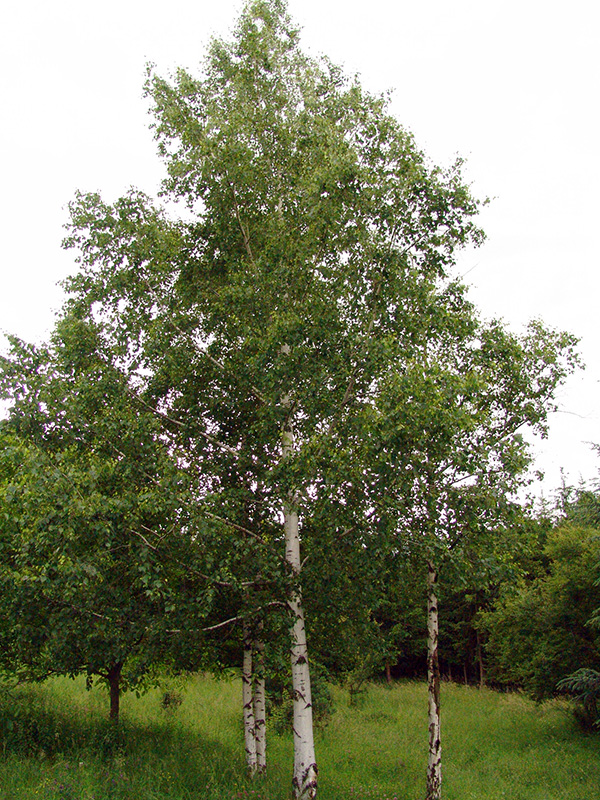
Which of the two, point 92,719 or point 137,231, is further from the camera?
point 92,719

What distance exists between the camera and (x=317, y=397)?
10180 mm

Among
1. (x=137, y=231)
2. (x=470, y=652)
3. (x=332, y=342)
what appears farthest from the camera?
(x=470, y=652)

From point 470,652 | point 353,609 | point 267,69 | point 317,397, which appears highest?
point 267,69

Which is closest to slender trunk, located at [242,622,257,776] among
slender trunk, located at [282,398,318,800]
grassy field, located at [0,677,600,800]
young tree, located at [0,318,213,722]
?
grassy field, located at [0,677,600,800]

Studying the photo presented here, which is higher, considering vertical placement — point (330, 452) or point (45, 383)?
point (45, 383)

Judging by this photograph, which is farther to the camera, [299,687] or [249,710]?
[249,710]

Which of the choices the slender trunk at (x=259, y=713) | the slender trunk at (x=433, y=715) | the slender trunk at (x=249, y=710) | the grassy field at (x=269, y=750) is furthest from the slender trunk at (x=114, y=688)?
the slender trunk at (x=433, y=715)

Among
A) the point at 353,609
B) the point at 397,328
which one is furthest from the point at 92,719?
the point at 397,328

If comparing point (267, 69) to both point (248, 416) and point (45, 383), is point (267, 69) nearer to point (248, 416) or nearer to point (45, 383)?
point (248, 416)

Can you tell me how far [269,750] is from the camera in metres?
19.1

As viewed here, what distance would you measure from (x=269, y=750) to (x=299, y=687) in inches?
445

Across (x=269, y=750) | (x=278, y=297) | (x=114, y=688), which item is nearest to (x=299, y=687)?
(x=278, y=297)

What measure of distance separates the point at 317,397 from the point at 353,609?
4.15m

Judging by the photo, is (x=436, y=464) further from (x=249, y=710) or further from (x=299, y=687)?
(x=249, y=710)
